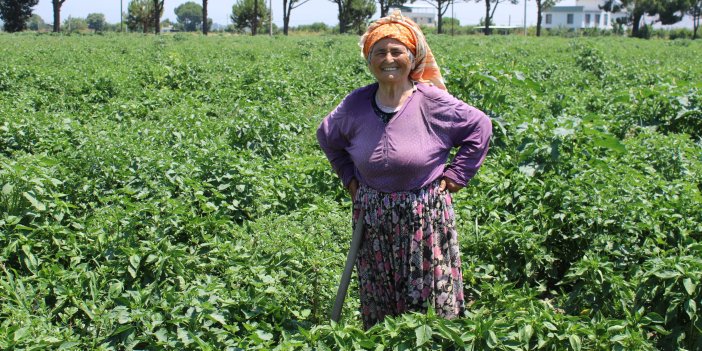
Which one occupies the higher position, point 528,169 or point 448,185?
point 448,185

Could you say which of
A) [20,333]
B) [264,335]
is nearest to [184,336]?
[264,335]

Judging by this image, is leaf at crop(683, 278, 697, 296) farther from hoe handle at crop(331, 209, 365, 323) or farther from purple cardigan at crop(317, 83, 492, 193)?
hoe handle at crop(331, 209, 365, 323)

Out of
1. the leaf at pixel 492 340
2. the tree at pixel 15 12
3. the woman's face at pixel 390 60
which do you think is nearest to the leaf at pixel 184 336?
the leaf at pixel 492 340

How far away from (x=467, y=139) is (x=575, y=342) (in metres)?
0.99

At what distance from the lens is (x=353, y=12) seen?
6378cm

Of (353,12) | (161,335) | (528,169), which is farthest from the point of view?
(353,12)

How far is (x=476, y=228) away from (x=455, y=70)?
329 centimetres

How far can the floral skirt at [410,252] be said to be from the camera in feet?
10.7

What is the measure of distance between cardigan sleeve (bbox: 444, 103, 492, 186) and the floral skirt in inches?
4.5

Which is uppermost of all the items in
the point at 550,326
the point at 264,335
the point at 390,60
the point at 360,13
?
the point at 360,13

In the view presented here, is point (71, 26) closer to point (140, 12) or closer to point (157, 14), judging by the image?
point (140, 12)

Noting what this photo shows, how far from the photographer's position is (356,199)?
136 inches

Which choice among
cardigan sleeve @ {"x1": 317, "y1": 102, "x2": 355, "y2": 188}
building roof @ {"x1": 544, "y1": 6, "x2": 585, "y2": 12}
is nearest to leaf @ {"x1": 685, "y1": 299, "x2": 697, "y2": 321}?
cardigan sleeve @ {"x1": 317, "y1": 102, "x2": 355, "y2": 188}

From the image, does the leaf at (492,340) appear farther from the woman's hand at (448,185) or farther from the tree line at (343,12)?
the tree line at (343,12)
